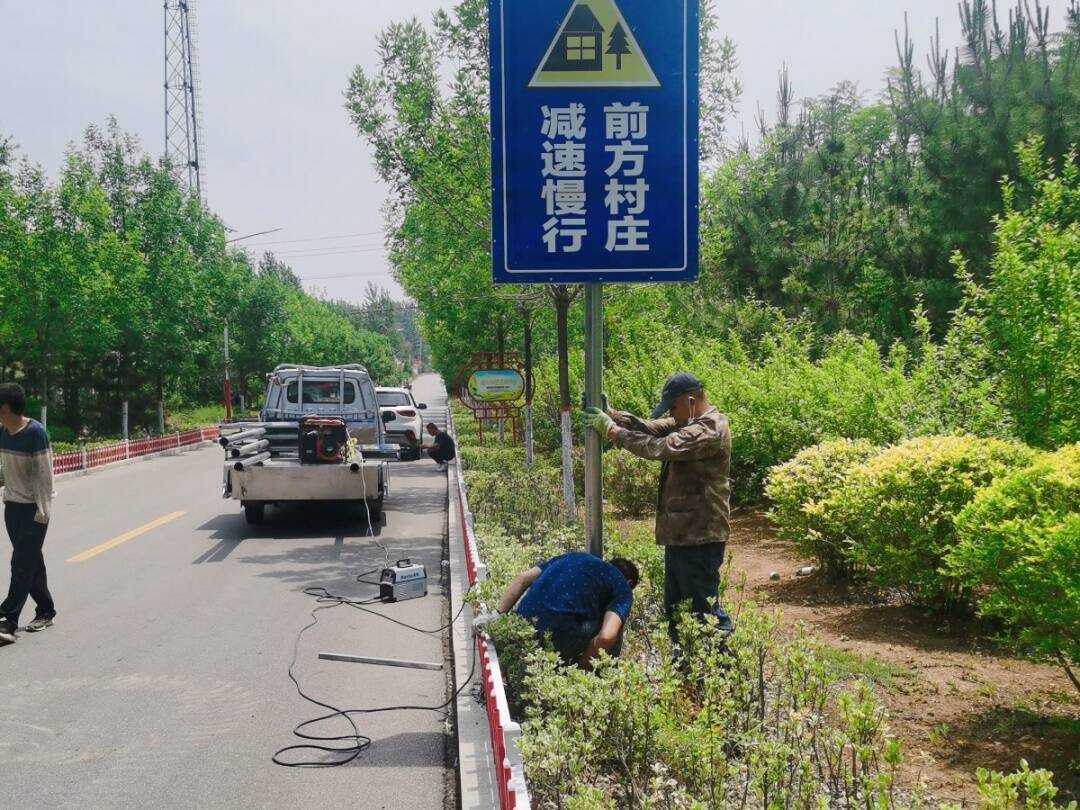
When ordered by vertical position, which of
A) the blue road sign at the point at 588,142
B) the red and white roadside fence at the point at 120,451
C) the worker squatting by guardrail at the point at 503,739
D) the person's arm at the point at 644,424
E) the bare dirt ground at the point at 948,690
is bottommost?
the red and white roadside fence at the point at 120,451

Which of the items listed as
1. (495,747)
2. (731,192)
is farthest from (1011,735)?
(731,192)

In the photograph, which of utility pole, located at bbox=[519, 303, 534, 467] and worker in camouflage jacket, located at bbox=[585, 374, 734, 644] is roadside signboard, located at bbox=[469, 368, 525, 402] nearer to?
utility pole, located at bbox=[519, 303, 534, 467]

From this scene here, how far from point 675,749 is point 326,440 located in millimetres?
8874

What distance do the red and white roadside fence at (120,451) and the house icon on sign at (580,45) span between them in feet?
59.6

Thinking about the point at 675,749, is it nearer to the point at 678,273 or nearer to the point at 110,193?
the point at 678,273

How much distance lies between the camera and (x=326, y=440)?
39.4 ft

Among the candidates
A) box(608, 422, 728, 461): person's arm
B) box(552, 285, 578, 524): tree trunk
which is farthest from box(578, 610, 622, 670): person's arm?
box(552, 285, 578, 524): tree trunk

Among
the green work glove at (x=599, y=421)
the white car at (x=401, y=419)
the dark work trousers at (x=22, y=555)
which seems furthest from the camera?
the white car at (x=401, y=419)

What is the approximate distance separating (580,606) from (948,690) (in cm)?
215

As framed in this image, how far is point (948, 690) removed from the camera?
5.18m

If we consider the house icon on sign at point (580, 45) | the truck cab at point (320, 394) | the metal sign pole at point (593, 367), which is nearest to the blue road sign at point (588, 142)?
the house icon on sign at point (580, 45)

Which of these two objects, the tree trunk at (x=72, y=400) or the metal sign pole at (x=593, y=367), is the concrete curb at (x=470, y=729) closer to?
the metal sign pole at (x=593, y=367)

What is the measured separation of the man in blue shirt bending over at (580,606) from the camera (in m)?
4.85

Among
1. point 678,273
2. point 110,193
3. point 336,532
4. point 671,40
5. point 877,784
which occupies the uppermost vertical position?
point 110,193
